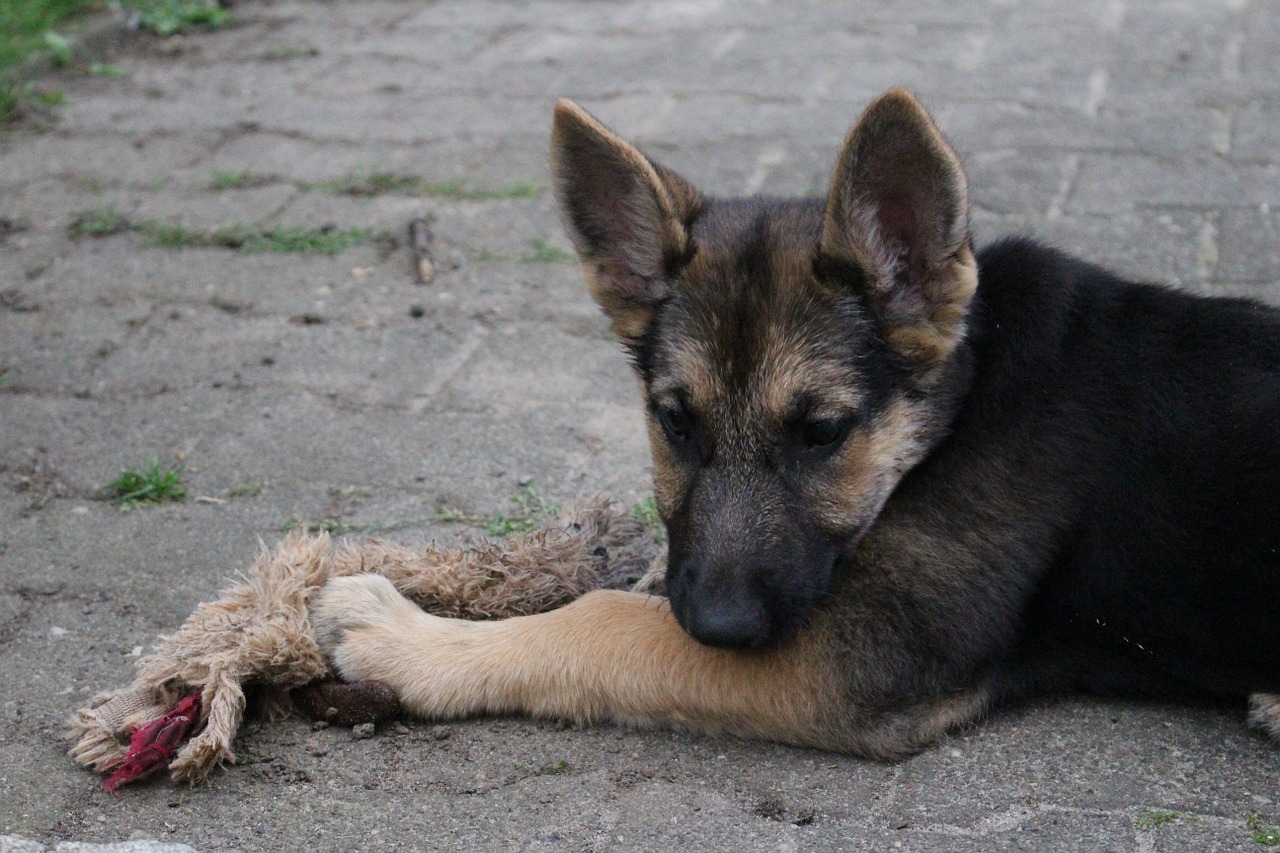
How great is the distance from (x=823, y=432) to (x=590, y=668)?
88cm

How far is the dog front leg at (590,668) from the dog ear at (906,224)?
91 centimetres

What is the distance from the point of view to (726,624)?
332 centimetres

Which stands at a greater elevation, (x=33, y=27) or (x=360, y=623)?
(x=33, y=27)

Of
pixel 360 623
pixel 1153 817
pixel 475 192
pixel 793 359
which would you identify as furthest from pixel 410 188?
pixel 1153 817

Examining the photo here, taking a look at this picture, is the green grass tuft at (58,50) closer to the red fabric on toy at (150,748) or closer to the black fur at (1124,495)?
the red fabric on toy at (150,748)

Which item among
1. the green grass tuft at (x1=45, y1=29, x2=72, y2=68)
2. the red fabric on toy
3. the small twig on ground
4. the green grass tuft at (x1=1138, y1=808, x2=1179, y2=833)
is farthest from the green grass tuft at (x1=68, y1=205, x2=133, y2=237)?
the green grass tuft at (x1=1138, y1=808, x2=1179, y2=833)

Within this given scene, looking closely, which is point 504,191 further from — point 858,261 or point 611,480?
point 858,261

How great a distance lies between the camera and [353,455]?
5.13 meters

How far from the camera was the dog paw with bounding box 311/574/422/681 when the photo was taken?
3.77 m

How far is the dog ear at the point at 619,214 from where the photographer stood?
378cm

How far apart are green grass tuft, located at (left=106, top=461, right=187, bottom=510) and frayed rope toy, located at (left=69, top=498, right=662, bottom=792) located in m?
0.82

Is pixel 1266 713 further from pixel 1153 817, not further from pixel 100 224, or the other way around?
pixel 100 224

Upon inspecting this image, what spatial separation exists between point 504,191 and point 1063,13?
4.58 meters

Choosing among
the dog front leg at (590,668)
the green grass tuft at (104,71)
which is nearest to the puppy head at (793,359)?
the dog front leg at (590,668)
